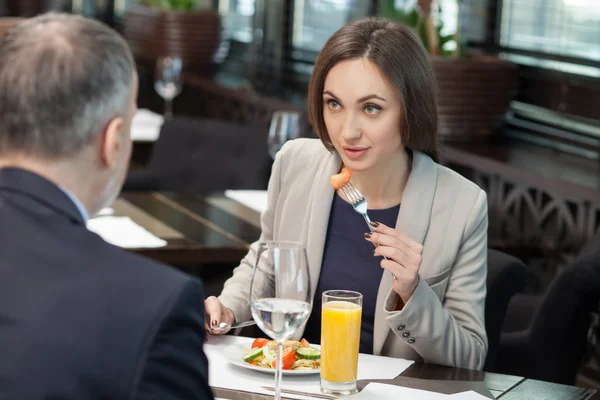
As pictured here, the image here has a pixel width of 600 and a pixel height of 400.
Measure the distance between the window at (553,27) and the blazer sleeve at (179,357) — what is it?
300cm

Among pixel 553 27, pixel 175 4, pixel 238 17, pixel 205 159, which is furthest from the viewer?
pixel 238 17

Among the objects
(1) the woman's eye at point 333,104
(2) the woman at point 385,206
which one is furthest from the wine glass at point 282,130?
(1) the woman's eye at point 333,104

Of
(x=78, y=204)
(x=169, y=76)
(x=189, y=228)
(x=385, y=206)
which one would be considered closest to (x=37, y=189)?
(x=78, y=204)

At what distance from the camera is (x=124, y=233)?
296cm

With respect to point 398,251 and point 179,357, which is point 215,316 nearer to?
point 398,251

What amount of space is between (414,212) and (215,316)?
47 centimetres

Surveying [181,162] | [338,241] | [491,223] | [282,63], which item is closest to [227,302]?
[338,241]

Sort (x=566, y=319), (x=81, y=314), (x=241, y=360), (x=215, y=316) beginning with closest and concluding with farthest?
(x=81, y=314) < (x=241, y=360) < (x=215, y=316) < (x=566, y=319)

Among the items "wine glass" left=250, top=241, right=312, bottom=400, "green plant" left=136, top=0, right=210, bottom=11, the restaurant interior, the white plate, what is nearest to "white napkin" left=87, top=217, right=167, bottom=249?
the restaurant interior

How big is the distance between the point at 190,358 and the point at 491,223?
277cm

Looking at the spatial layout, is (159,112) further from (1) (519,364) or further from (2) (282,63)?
(1) (519,364)

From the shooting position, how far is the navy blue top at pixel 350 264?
82.1 inches

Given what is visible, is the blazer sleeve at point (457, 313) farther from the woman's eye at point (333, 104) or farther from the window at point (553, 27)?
the window at point (553, 27)

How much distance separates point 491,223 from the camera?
3711mm
